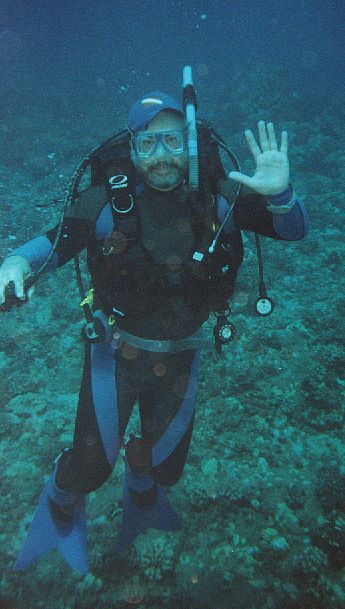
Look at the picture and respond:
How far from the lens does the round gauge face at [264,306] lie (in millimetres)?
2725

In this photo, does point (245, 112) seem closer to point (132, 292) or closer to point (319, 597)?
point (132, 292)

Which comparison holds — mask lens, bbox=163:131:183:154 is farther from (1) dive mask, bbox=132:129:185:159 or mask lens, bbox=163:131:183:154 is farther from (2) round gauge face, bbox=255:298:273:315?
(2) round gauge face, bbox=255:298:273:315

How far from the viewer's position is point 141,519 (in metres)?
3.11

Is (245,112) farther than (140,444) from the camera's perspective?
Yes

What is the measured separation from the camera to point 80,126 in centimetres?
1376

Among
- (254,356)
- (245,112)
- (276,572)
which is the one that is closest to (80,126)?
(245,112)

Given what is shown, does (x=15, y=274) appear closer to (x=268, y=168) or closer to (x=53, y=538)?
(x=268, y=168)

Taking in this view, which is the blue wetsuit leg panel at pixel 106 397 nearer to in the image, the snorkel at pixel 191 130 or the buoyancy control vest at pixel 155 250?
the buoyancy control vest at pixel 155 250

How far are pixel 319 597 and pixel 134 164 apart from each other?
11.6ft

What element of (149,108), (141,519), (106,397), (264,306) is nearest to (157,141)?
(149,108)

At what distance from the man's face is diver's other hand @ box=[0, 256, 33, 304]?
111cm

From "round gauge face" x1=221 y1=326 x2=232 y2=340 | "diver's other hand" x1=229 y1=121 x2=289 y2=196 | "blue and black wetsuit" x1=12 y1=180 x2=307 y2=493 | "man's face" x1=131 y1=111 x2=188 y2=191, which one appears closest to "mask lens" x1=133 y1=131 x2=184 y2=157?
"man's face" x1=131 y1=111 x2=188 y2=191

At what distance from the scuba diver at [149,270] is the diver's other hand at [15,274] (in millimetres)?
63

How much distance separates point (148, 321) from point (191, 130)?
1352 mm
